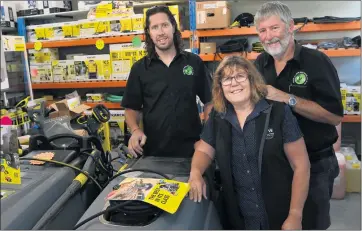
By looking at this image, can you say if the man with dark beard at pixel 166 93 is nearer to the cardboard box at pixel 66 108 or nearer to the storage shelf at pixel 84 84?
the cardboard box at pixel 66 108

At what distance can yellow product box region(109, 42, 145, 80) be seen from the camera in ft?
14.2

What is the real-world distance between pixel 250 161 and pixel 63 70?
3977 mm

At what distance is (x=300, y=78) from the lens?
1.64 meters

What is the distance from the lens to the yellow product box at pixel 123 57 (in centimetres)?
433

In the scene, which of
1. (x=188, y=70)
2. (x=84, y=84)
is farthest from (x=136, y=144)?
(x=84, y=84)

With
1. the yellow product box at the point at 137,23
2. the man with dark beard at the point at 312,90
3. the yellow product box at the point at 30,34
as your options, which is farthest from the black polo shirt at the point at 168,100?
the yellow product box at the point at 30,34

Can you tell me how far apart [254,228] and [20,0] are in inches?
197

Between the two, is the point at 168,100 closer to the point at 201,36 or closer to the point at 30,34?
the point at 201,36

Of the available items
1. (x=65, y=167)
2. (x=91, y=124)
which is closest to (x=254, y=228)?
(x=65, y=167)

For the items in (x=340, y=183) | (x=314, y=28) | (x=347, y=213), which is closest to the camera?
(x=347, y=213)

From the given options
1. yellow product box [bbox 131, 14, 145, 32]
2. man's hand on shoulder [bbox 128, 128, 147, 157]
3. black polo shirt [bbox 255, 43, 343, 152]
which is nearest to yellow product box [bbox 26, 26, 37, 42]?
yellow product box [bbox 131, 14, 145, 32]

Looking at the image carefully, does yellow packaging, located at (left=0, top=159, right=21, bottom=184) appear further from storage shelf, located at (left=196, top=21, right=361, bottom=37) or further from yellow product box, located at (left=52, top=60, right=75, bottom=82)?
yellow product box, located at (left=52, top=60, right=75, bottom=82)

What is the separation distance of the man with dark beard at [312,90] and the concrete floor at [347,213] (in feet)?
4.43

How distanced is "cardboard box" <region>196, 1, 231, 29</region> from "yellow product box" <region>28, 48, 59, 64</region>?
7.22 feet
